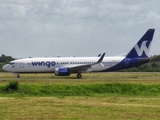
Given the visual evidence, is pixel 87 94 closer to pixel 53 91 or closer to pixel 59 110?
pixel 53 91

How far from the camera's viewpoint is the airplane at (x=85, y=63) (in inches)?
2522

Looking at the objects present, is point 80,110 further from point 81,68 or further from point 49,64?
point 49,64

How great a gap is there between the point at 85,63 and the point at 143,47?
8453 mm

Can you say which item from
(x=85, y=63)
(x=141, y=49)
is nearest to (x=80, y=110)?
(x=85, y=63)

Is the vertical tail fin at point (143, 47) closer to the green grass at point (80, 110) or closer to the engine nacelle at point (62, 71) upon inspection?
the engine nacelle at point (62, 71)

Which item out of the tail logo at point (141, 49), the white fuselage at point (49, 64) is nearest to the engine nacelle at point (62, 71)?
the white fuselage at point (49, 64)

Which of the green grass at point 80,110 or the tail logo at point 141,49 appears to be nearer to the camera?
the green grass at point 80,110

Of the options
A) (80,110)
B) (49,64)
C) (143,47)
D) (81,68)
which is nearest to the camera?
(80,110)

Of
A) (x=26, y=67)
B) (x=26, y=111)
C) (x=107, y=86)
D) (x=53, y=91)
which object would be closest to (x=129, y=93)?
(x=107, y=86)

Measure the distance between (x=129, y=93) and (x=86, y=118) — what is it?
Answer: 18411 millimetres

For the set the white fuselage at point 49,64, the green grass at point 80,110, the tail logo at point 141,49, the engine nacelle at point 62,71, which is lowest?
the green grass at point 80,110

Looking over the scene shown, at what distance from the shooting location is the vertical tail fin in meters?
65.4

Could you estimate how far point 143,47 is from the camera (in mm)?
65562

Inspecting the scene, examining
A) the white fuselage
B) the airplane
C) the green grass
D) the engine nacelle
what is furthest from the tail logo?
the green grass
